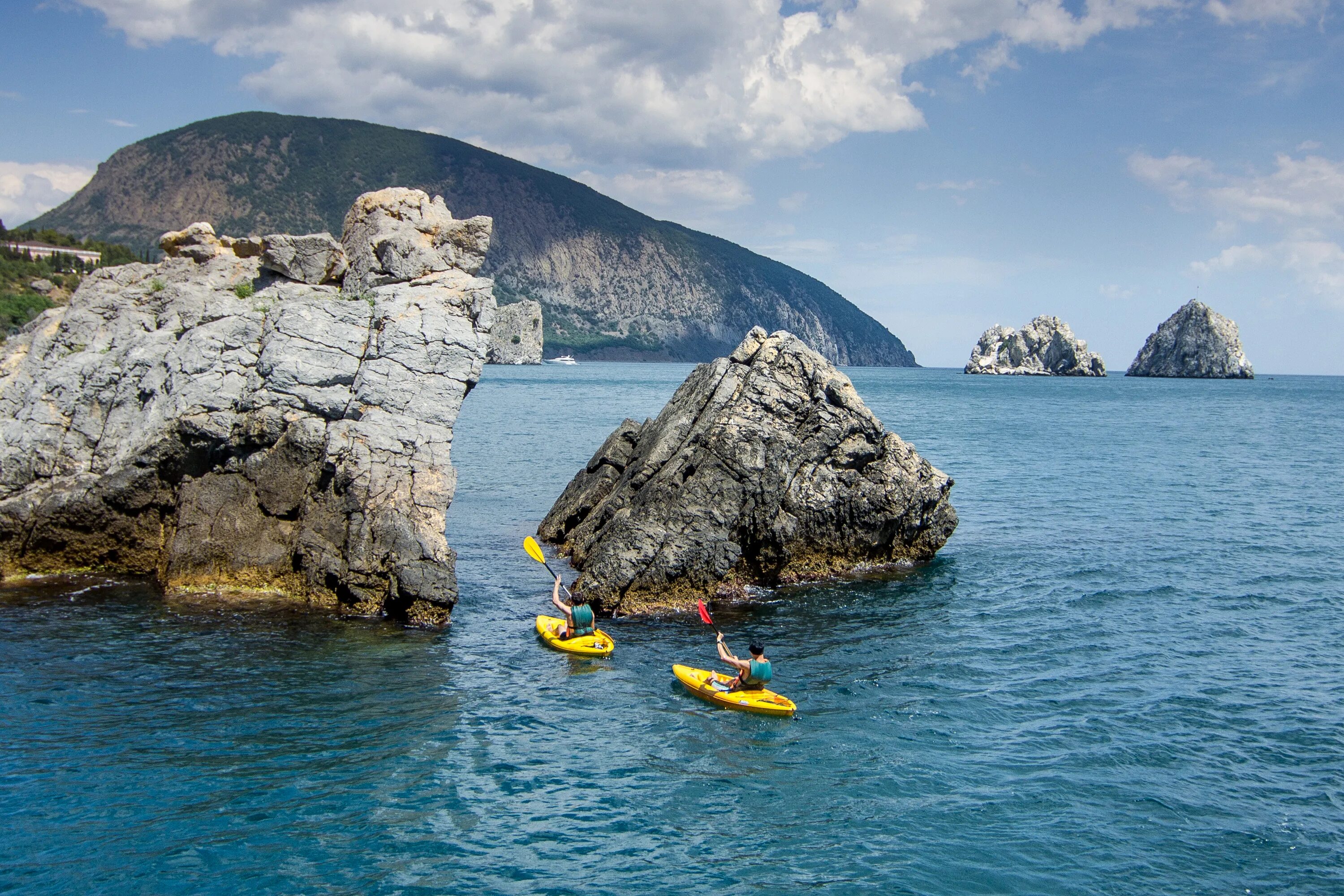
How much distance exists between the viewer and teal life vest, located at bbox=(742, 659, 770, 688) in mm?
20625

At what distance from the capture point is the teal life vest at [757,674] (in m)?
20.6

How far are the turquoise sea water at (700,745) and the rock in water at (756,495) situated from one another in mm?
1659

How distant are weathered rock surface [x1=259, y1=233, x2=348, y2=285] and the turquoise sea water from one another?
11.5m

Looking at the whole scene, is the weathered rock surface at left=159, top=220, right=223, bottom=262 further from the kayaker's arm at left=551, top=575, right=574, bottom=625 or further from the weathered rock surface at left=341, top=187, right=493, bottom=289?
the kayaker's arm at left=551, top=575, right=574, bottom=625

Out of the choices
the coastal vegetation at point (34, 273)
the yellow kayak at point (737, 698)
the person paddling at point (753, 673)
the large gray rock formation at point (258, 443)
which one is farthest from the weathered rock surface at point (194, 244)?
the coastal vegetation at point (34, 273)

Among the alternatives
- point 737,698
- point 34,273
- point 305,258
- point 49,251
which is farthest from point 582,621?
point 49,251

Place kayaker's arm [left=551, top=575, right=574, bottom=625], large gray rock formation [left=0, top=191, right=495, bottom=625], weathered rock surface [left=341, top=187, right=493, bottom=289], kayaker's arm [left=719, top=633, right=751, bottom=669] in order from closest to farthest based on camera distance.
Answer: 1. kayaker's arm [left=719, top=633, right=751, bottom=669]
2. kayaker's arm [left=551, top=575, right=574, bottom=625]
3. large gray rock formation [left=0, top=191, right=495, bottom=625]
4. weathered rock surface [left=341, top=187, right=493, bottom=289]

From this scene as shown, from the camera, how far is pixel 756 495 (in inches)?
1164

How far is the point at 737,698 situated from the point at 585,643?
497 cm

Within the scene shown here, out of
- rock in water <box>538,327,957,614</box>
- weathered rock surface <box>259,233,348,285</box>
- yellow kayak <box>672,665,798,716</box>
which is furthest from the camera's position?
weathered rock surface <box>259,233,348,285</box>

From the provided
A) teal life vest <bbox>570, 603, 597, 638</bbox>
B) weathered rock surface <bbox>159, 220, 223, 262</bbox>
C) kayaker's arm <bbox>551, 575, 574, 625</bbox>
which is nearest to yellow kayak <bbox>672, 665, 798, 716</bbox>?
teal life vest <bbox>570, 603, 597, 638</bbox>

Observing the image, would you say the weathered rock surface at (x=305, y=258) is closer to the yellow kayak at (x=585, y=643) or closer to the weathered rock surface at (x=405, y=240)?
the weathered rock surface at (x=405, y=240)

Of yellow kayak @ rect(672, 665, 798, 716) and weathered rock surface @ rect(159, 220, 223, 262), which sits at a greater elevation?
weathered rock surface @ rect(159, 220, 223, 262)

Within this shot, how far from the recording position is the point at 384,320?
97.5 feet
